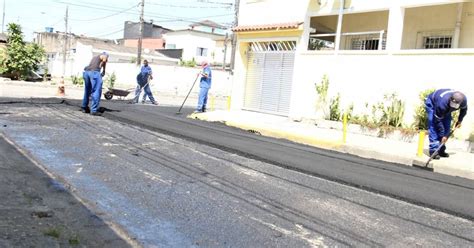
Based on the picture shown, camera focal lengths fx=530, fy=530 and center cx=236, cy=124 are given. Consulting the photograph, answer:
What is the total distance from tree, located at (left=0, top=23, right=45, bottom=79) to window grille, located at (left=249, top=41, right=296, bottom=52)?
840 inches

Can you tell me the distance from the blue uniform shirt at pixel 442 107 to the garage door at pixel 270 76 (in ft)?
24.2

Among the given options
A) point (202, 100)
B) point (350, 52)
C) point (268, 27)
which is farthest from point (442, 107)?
point (202, 100)

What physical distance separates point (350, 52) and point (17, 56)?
88.1 feet

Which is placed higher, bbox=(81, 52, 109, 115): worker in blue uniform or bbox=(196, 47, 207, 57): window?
bbox=(196, 47, 207, 57): window

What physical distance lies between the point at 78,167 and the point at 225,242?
3.61 metres

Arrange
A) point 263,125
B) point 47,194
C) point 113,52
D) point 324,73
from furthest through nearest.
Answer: point 113,52
point 324,73
point 263,125
point 47,194

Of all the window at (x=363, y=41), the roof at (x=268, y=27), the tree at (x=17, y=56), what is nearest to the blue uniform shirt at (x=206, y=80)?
the roof at (x=268, y=27)

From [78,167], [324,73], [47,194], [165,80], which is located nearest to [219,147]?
[78,167]

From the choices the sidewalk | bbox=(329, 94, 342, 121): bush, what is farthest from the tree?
bbox=(329, 94, 342, 121): bush

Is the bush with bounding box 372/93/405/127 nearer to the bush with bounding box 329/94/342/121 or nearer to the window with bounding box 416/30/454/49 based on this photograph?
the bush with bounding box 329/94/342/121

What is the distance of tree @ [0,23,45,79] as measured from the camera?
115 ft

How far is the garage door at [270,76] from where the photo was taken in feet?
59.0

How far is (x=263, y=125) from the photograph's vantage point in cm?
1512

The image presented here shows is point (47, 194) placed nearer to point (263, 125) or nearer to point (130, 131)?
point (130, 131)
